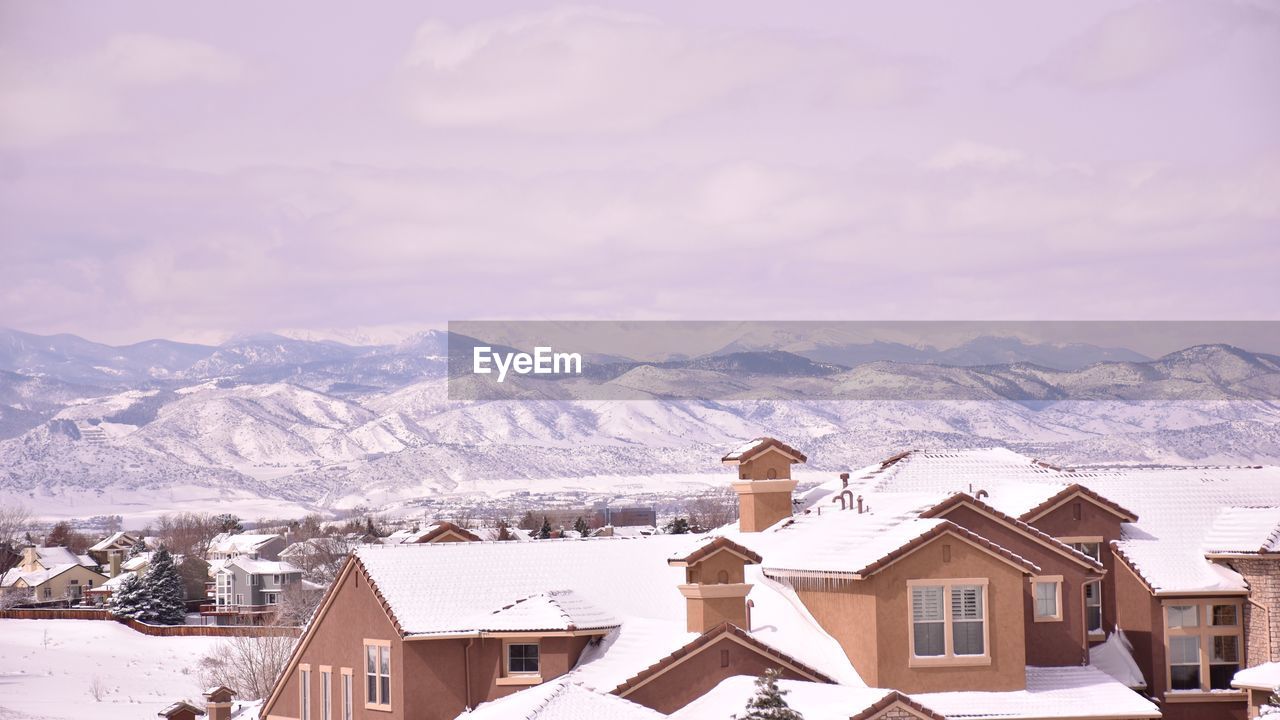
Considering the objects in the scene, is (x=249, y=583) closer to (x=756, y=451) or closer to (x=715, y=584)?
(x=756, y=451)

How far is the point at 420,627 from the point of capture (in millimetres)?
37156

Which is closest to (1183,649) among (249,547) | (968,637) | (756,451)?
(968,637)

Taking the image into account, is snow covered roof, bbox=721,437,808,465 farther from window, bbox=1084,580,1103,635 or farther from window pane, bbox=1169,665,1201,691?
window pane, bbox=1169,665,1201,691

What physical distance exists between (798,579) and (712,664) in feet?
11.6

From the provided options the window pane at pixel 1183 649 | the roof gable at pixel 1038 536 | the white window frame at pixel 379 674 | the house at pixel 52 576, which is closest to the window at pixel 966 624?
the roof gable at pixel 1038 536

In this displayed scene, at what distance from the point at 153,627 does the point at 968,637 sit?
91640 millimetres

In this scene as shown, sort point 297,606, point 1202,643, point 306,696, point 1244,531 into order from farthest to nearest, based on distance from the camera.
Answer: point 297,606 → point 1244,531 → point 306,696 → point 1202,643

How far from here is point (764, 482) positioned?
43781 millimetres

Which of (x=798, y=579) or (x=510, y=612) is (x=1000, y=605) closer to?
(x=798, y=579)

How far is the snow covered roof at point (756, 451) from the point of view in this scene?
43.4 meters

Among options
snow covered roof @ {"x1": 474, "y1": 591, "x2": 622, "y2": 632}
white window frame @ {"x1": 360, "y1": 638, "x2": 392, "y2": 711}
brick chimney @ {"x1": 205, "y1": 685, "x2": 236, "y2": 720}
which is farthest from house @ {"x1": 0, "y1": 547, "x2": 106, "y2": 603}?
snow covered roof @ {"x1": 474, "y1": 591, "x2": 622, "y2": 632}

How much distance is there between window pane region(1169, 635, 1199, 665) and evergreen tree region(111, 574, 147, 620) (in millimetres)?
96410

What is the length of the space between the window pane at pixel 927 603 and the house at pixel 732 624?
29mm

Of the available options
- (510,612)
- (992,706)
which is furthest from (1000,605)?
(510,612)
